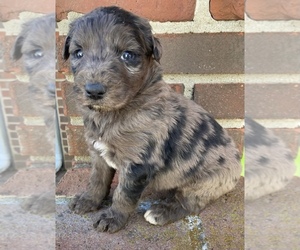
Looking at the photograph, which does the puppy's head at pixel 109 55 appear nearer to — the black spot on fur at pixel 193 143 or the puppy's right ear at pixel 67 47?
the puppy's right ear at pixel 67 47

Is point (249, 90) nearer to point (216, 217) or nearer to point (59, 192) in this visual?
point (216, 217)

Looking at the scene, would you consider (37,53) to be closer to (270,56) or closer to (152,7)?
(270,56)

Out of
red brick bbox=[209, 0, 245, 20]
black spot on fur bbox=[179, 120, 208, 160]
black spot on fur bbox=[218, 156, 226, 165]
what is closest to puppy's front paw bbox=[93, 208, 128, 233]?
black spot on fur bbox=[179, 120, 208, 160]

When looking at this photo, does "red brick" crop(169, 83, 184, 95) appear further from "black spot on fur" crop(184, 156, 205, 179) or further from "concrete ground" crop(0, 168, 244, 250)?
"concrete ground" crop(0, 168, 244, 250)

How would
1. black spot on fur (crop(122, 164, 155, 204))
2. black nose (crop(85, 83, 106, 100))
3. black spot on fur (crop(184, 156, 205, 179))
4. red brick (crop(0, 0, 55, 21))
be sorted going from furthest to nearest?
black spot on fur (crop(184, 156, 205, 179)) → black spot on fur (crop(122, 164, 155, 204)) → black nose (crop(85, 83, 106, 100)) → red brick (crop(0, 0, 55, 21))

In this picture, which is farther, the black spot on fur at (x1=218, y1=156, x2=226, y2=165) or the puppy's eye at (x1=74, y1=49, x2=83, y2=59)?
the black spot on fur at (x1=218, y1=156, x2=226, y2=165)

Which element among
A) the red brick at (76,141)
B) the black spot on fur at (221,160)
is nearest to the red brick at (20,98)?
the black spot on fur at (221,160)
